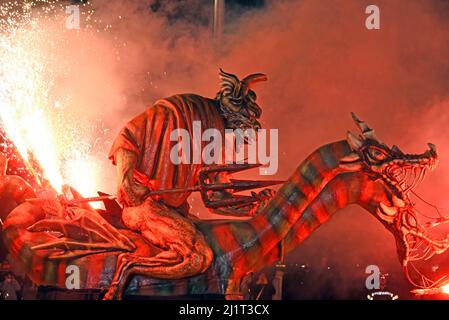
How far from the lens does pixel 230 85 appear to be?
6535 millimetres

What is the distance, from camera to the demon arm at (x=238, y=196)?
6.22 metres

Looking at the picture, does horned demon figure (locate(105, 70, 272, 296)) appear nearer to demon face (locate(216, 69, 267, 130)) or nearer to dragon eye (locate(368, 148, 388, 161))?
demon face (locate(216, 69, 267, 130))

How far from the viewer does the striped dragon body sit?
19.1 feet

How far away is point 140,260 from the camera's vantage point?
5785 millimetres

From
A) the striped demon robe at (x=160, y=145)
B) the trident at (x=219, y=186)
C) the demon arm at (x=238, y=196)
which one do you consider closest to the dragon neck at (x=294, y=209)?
the demon arm at (x=238, y=196)

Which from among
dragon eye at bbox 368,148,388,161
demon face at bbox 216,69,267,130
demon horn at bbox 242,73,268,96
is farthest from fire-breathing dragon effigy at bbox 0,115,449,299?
demon horn at bbox 242,73,268,96

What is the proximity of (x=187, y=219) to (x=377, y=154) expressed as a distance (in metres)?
1.87

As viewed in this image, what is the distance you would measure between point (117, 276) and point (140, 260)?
9.9 inches

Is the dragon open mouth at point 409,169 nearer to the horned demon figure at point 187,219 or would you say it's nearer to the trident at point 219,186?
the horned demon figure at point 187,219

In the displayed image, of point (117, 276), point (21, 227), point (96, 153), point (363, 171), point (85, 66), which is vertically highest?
point (85, 66)

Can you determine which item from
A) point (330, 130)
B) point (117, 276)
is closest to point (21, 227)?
point (117, 276)

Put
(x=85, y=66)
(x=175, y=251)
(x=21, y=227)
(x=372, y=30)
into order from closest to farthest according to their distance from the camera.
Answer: (x=175, y=251) < (x=21, y=227) < (x=372, y=30) < (x=85, y=66)

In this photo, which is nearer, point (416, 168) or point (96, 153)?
point (416, 168)

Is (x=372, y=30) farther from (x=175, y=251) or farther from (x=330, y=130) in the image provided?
(x=175, y=251)
